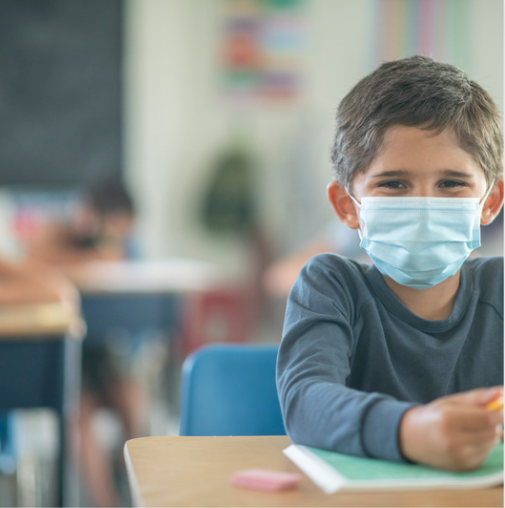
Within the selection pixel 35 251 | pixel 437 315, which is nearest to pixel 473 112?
pixel 437 315

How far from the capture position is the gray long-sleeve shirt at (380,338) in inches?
37.0

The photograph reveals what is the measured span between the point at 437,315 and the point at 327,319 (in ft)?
0.69

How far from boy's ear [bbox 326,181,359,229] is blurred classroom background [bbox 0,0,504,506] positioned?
13.1 ft

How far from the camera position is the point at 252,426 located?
1.26 metres

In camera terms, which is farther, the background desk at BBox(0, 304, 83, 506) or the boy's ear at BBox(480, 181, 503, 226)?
the background desk at BBox(0, 304, 83, 506)

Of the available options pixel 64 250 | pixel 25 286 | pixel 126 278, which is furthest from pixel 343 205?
pixel 64 250

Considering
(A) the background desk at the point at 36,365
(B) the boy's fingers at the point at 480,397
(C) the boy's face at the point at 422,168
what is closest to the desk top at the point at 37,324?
(A) the background desk at the point at 36,365

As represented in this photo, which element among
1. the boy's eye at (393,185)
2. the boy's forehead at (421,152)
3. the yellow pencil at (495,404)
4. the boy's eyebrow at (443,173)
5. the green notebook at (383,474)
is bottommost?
the green notebook at (383,474)

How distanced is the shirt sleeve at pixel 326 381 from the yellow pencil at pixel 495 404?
8 centimetres

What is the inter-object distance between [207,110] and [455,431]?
16.8ft

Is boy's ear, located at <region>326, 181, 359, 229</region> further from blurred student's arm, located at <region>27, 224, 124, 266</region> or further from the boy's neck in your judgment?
blurred student's arm, located at <region>27, 224, 124, 266</region>

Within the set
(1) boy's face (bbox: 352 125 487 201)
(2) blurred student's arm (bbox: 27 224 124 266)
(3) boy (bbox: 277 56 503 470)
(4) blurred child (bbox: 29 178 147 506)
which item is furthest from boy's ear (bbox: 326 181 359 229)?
(2) blurred student's arm (bbox: 27 224 124 266)

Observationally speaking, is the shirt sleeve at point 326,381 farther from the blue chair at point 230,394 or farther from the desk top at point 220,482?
the blue chair at point 230,394

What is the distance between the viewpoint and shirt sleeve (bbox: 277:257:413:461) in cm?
76
